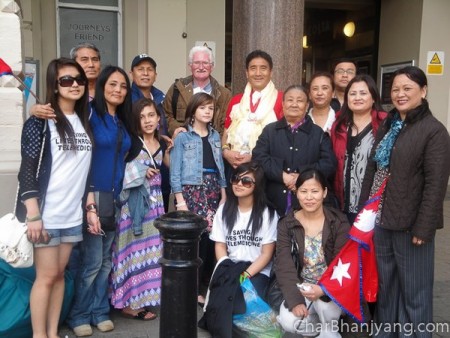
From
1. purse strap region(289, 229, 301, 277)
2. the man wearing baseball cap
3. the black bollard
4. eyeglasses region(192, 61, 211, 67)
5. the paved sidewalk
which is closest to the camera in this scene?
the black bollard

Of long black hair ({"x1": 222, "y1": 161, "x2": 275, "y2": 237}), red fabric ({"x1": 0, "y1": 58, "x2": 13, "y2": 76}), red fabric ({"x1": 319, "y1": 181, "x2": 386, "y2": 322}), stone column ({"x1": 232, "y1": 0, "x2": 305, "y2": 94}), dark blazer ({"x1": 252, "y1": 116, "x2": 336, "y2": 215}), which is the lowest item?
red fabric ({"x1": 319, "y1": 181, "x2": 386, "y2": 322})

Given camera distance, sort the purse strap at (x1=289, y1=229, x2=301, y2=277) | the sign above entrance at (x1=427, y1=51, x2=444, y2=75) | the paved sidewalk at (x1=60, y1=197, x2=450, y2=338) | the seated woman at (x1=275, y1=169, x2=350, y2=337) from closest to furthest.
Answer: the seated woman at (x1=275, y1=169, x2=350, y2=337)
the purse strap at (x1=289, y1=229, x2=301, y2=277)
the paved sidewalk at (x1=60, y1=197, x2=450, y2=338)
the sign above entrance at (x1=427, y1=51, x2=444, y2=75)

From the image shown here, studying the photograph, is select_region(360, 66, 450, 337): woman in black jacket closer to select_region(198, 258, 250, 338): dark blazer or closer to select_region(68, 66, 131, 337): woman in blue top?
select_region(198, 258, 250, 338): dark blazer

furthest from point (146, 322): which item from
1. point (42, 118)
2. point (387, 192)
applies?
point (387, 192)

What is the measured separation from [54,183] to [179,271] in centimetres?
116

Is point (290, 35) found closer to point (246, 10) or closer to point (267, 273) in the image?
point (246, 10)

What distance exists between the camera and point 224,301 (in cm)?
332

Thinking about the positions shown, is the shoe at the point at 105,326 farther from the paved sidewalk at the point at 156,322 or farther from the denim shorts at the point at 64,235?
the denim shorts at the point at 64,235

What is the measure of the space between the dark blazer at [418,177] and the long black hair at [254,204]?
902 millimetres

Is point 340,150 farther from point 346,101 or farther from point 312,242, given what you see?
point 312,242

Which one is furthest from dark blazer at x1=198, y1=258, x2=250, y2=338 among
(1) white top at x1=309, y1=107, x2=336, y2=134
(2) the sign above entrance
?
(2) the sign above entrance

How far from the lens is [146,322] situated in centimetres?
371

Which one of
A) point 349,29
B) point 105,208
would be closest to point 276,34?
point 105,208

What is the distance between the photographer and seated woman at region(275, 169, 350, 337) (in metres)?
3.26
